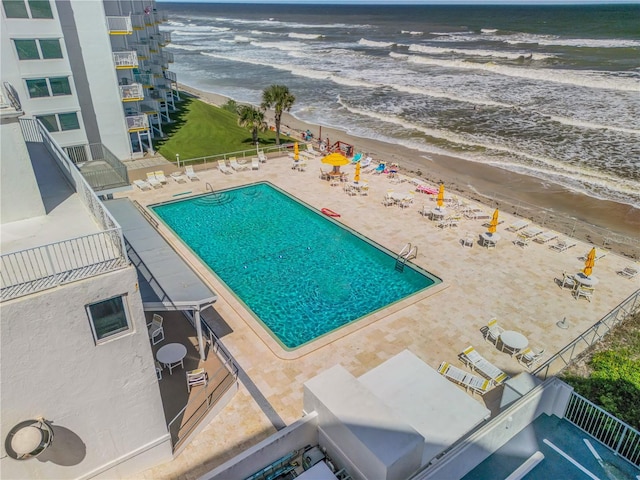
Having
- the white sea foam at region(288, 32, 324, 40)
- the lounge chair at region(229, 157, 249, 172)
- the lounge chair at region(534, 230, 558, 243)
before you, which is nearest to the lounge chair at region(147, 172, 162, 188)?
the lounge chair at region(229, 157, 249, 172)

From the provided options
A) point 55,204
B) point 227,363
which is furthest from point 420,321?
point 55,204

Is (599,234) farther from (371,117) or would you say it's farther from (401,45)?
(401,45)

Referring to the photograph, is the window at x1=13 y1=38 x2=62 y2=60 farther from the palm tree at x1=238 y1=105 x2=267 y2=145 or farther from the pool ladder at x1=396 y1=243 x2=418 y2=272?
the pool ladder at x1=396 y1=243 x2=418 y2=272

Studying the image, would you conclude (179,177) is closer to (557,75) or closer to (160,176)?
(160,176)

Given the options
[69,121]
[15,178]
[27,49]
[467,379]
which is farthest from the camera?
[69,121]

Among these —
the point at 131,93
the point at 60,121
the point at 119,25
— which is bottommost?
the point at 60,121

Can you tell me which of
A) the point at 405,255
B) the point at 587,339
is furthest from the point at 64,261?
the point at 587,339
